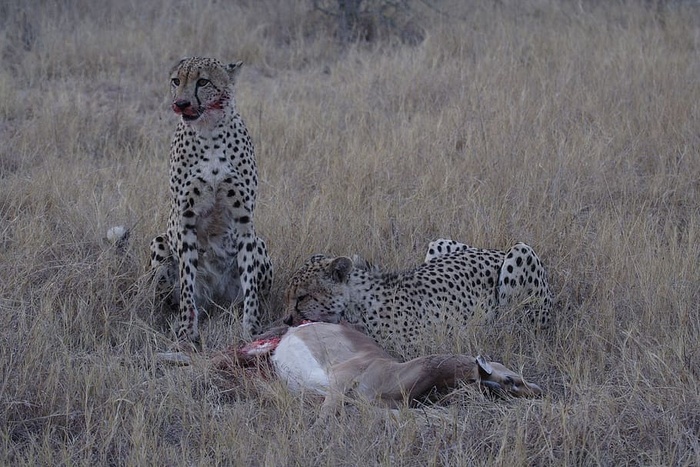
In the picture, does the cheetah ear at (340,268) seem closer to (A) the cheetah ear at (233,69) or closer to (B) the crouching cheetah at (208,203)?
(B) the crouching cheetah at (208,203)

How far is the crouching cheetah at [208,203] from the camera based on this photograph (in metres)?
4.93

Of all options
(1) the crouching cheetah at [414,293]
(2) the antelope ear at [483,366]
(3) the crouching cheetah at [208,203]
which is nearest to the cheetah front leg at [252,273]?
(3) the crouching cheetah at [208,203]

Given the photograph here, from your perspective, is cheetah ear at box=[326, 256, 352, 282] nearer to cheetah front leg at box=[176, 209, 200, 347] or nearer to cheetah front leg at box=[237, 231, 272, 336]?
cheetah front leg at box=[237, 231, 272, 336]

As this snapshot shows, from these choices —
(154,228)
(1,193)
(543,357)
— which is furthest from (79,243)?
(543,357)

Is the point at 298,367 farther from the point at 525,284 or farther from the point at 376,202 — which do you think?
the point at 376,202

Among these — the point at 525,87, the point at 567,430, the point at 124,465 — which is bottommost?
the point at 124,465

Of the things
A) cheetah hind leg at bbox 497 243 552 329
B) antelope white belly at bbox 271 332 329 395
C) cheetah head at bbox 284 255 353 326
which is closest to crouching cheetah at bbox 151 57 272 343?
cheetah head at bbox 284 255 353 326

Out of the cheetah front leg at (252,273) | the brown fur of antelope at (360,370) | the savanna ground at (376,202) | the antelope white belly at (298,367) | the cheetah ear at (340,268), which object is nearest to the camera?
the savanna ground at (376,202)

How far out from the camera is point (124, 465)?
11.4ft

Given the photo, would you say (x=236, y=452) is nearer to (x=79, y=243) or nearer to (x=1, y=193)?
(x=79, y=243)

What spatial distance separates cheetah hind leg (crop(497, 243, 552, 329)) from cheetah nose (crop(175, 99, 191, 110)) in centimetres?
165

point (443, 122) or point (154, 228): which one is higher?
point (443, 122)

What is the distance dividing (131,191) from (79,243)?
82cm

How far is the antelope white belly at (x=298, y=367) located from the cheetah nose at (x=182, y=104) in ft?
3.97
